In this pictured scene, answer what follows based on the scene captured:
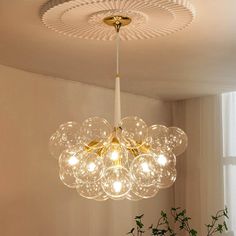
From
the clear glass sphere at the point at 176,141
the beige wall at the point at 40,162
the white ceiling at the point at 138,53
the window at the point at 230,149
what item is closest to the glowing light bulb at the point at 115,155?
the clear glass sphere at the point at 176,141

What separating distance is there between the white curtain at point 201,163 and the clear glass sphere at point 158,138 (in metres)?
2.53

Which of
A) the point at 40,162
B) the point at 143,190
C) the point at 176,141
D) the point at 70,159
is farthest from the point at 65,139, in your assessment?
the point at 40,162

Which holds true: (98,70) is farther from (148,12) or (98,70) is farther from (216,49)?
(148,12)

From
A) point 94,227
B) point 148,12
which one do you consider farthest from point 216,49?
point 94,227

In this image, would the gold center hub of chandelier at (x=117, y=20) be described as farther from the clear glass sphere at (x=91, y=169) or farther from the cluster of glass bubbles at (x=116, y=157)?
the clear glass sphere at (x=91, y=169)

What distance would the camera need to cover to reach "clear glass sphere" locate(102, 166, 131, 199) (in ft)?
6.64

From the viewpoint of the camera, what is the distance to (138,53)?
9.68 feet

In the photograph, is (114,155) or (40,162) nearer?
(114,155)

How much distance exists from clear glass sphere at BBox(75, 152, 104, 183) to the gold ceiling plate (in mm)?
688

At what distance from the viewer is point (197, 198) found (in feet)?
15.8

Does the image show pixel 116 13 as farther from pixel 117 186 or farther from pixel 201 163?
pixel 201 163

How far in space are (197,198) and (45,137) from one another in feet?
6.79

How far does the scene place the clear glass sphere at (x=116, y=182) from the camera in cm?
202

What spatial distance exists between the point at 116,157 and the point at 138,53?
112 centimetres
